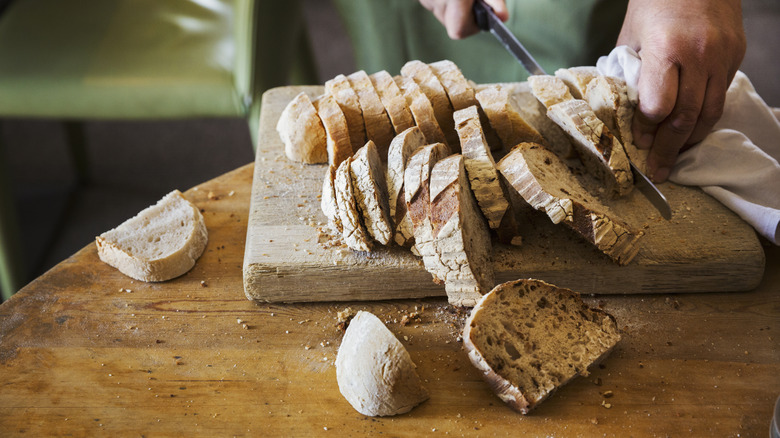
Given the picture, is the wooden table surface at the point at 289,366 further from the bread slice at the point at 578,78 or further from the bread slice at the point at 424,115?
the bread slice at the point at 578,78

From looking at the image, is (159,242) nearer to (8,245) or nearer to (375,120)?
(375,120)

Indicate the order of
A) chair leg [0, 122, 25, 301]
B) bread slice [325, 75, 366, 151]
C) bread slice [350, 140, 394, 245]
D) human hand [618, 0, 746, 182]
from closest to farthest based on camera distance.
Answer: bread slice [350, 140, 394, 245] → human hand [618, 0, 746, 182] → bread slice [325, 75, 366, 151] → chair leg [0, 122, 25, 301]

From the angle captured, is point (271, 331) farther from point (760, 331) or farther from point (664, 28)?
point (664, 28)

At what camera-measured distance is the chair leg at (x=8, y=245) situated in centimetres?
351

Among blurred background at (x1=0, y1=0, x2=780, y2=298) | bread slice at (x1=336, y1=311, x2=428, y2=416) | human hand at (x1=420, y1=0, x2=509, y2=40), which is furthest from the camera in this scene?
blurred background at (x1=0, y1=0, x2=780, y2=298)

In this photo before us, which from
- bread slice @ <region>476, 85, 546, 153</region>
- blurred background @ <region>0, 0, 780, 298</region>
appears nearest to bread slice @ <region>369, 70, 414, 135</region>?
bread slice @ <region>476, 85, 546, 153</region>

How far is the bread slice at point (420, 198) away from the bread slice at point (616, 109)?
0.75m

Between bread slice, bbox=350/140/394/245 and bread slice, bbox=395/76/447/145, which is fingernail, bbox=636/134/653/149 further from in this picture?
bread slice, bbox=350/140/394/245

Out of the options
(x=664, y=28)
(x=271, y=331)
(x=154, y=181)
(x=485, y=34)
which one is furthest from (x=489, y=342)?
(x=154, y=181)

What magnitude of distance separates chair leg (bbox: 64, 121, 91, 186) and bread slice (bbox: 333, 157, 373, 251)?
3.54 meters

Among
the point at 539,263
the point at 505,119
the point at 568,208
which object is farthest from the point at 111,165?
the point at 568,208

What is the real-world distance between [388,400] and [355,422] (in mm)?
112

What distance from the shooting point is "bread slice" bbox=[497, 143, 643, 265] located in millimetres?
1893

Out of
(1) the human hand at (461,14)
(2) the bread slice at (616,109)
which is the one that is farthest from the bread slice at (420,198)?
(1) the human hand at (461,14)
